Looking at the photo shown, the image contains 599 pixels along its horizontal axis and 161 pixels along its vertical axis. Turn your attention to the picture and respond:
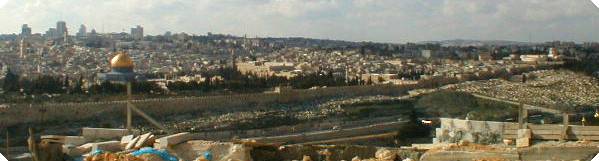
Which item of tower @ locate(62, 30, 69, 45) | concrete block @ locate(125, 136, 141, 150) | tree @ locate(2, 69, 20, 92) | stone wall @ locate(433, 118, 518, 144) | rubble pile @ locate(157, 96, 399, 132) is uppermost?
tower @ locate(62, 30, 69, 45)

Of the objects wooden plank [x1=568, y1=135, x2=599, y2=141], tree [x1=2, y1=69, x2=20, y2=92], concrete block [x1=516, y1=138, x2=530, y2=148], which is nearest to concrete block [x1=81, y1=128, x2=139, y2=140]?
concrete block [x1=516, y1=138, x2=530, y2=148]

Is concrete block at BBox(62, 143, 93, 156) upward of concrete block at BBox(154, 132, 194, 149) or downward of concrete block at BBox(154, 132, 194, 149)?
downward

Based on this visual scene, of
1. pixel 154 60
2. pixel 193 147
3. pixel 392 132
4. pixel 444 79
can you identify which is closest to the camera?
pixel 193 147

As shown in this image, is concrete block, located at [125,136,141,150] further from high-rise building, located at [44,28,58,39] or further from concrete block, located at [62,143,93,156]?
high-rise building, located at [44,28,58,39]

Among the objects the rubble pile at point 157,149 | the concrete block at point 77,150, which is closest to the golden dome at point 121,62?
the rubble pile at point 157,149

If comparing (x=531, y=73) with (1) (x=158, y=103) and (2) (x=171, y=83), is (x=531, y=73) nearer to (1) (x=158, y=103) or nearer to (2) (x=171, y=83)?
(2) (x=171, y=83)

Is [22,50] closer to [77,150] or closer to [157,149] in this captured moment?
[77,150]

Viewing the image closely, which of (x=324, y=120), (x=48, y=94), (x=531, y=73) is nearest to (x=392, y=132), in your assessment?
(x=324, y=120)

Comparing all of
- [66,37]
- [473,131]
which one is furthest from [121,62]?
[473,131]
